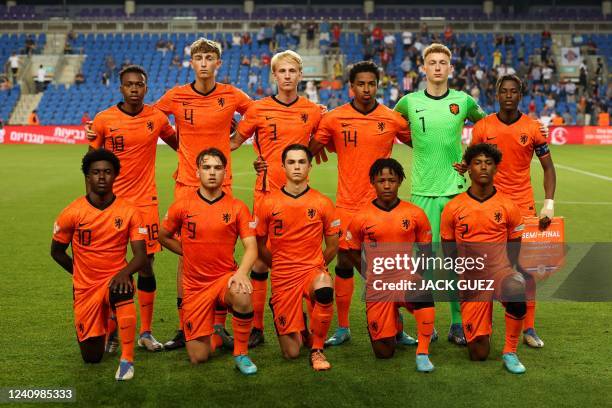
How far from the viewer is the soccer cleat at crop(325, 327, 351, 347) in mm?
6008

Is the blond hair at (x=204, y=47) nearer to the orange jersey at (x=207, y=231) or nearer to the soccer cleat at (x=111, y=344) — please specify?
the orange jersey at (x=207, y=231)

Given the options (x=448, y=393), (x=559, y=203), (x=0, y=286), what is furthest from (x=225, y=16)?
(x=448, y=393)

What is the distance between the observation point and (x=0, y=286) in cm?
786

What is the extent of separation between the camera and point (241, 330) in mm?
5461

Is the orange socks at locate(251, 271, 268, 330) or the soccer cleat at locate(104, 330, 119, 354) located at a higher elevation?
the orange socks at locate(251, 271, 268, 330)

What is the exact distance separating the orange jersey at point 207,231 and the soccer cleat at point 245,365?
634mm

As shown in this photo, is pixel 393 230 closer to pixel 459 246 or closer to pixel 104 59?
pixel 459 246

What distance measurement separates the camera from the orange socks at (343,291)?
20.1 ft

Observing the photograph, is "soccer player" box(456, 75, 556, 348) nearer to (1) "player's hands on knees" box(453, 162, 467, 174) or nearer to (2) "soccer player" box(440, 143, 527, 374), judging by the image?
(1) "player's hands on knees" box(453, 162, 467, 174)

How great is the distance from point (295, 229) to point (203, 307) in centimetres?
87

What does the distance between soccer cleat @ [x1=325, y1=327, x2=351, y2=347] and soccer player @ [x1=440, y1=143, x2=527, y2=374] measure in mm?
958

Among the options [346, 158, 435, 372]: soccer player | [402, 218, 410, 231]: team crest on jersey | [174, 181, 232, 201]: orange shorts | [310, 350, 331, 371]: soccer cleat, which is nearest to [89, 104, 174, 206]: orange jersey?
[174, 181, 232, 201]: orange shorts

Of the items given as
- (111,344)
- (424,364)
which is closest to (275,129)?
(111,344)

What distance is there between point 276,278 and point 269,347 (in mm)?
552
